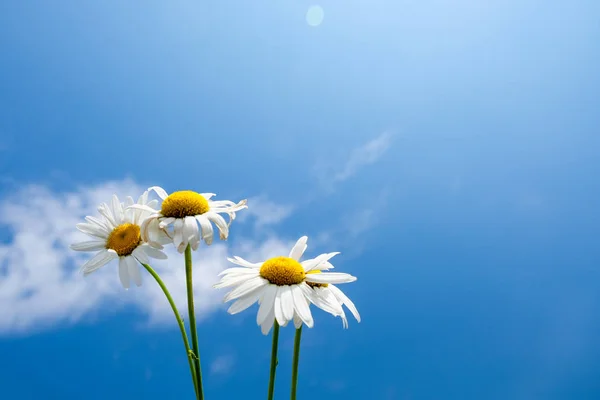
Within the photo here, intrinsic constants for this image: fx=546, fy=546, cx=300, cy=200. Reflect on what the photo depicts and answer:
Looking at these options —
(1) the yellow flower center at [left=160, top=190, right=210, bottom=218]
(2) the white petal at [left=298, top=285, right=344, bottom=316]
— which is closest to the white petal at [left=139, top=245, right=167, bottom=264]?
(1) the yellow flower center at [left=160, top=190, right=210, bottom=218]

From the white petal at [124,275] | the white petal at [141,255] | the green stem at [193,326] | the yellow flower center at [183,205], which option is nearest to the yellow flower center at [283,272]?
the green stem at [193,326]

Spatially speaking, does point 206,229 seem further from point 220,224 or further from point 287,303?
point 287,303

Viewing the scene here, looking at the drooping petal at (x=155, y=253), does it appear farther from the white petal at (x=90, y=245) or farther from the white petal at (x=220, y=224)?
the white petal at (x=90, y=245)

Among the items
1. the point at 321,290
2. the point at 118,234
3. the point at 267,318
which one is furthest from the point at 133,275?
the point at 321,290

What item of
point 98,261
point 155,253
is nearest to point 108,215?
point 98,261

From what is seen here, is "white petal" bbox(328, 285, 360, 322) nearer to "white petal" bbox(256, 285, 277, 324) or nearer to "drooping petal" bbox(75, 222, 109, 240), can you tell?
"white petal" bbox(256, 285, 277, 324)

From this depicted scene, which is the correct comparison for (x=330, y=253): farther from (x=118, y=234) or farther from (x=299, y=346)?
(x=118, y=234)
